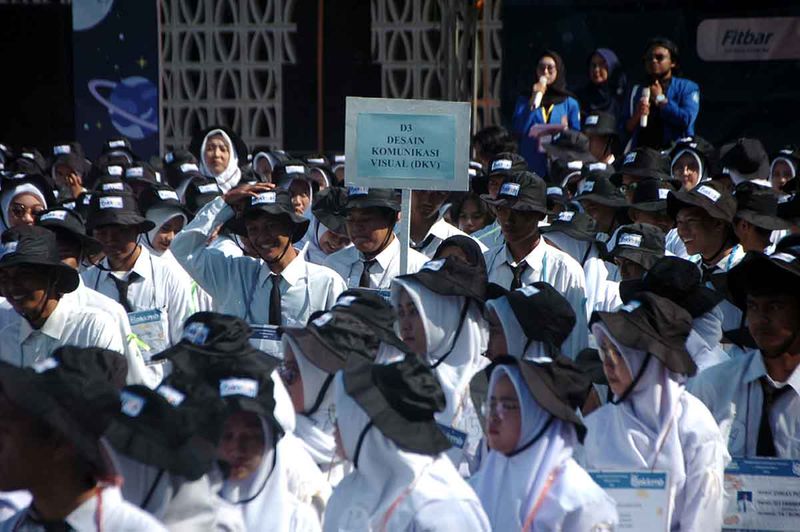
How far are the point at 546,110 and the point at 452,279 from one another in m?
6.90

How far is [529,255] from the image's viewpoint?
8.20 m

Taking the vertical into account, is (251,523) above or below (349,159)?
below

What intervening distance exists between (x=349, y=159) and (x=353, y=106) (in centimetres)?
29

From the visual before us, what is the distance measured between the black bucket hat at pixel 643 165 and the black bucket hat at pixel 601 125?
1.70 m

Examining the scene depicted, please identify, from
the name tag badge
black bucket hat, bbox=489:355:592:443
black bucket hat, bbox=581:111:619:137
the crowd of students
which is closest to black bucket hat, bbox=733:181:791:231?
the crowd of students

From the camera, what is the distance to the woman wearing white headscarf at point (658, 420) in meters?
5.41

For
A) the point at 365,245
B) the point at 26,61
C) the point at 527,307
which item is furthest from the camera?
the point at 26,61

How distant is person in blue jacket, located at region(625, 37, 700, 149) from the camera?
1234 centimetres

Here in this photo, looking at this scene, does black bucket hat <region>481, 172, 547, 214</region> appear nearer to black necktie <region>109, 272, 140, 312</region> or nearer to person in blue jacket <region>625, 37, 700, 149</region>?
black necktie <region>109, 272, 140, 312</region>

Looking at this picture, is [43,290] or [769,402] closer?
[769,402]

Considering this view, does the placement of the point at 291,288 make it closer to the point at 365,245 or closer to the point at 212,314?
the point at 365,245

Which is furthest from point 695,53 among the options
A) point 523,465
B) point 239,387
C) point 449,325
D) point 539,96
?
point 239,387

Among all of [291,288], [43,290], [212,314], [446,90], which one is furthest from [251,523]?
[446,90]

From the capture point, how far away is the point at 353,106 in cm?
807
